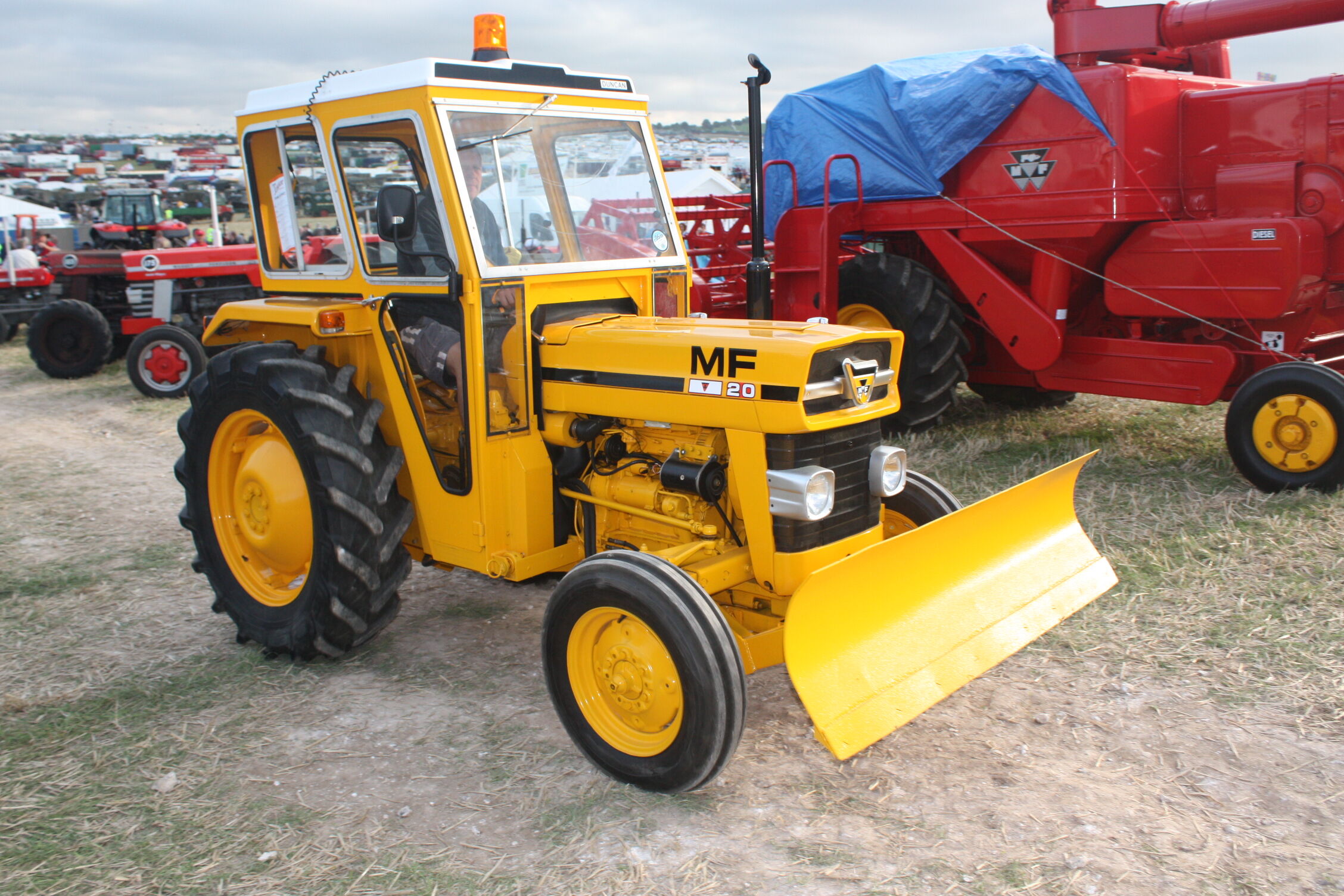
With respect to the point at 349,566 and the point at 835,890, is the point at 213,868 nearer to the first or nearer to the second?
the point at 349,566

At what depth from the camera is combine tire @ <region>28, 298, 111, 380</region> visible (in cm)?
1148

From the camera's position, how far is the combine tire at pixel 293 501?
3.67 m

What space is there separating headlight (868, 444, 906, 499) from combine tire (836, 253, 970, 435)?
143 inches

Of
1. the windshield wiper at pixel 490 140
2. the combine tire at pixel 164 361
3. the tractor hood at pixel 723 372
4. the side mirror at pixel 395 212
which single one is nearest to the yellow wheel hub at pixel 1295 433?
the tractor hood at pixel 723 372

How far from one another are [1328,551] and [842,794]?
10.0ft

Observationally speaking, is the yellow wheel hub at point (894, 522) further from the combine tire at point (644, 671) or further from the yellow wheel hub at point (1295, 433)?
the yellow wheel hub at point (1295, 433)

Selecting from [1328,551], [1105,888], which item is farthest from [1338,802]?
[1328,551]

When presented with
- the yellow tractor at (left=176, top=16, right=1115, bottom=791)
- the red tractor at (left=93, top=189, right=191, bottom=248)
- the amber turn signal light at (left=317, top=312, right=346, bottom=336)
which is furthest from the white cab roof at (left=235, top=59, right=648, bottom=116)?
the red tractor at (left=93, top=189, right=191, bottom=248)

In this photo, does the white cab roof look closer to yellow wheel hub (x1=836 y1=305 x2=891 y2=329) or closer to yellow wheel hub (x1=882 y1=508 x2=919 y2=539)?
yellow wheel hub (x1=882 y1=508 x2=919 y2=539)

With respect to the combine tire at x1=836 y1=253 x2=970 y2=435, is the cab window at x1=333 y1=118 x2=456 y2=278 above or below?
above

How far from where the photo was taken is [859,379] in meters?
3.25

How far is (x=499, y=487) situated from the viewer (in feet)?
12.1

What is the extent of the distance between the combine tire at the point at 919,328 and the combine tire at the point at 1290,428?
1840 millimetres

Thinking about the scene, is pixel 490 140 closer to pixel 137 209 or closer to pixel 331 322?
pixel 331 322
